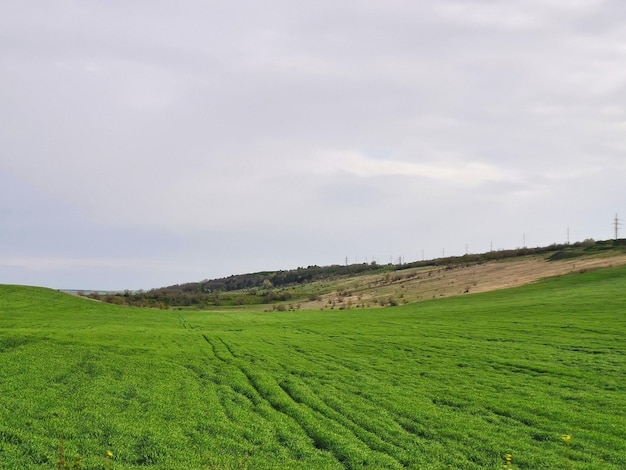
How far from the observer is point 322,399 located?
2097 centimetres

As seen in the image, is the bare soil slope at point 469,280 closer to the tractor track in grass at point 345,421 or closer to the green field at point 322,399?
the green field at point 322,399

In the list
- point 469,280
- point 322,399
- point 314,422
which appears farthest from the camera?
point 469,280

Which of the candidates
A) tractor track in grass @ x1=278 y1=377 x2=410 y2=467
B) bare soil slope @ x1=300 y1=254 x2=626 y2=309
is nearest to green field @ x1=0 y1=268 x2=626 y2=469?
tractor track in grass @ x1=278 y1=377 x2=410 y2=467

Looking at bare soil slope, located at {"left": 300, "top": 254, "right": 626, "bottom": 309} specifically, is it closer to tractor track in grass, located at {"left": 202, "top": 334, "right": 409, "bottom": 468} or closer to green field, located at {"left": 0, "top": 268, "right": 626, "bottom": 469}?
green field, located at {"left": 0, "top": 268, "right": 626, "bottom": 469}

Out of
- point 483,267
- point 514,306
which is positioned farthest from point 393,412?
point 483,267

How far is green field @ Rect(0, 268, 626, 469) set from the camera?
14.5m

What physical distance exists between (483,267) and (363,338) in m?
70.0

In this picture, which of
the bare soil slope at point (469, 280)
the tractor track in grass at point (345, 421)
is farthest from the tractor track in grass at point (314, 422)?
the bare soil slope at point (469, 280)

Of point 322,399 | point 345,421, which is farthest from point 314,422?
point 322,399

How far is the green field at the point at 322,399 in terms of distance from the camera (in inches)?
572

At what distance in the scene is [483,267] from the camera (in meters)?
104

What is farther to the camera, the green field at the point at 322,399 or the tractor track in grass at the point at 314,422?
the tractor track in grass at the point at 314,422

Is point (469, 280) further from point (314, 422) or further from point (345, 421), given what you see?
point (314, 422)

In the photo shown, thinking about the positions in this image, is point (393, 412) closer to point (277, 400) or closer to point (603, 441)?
point (277, 400)
